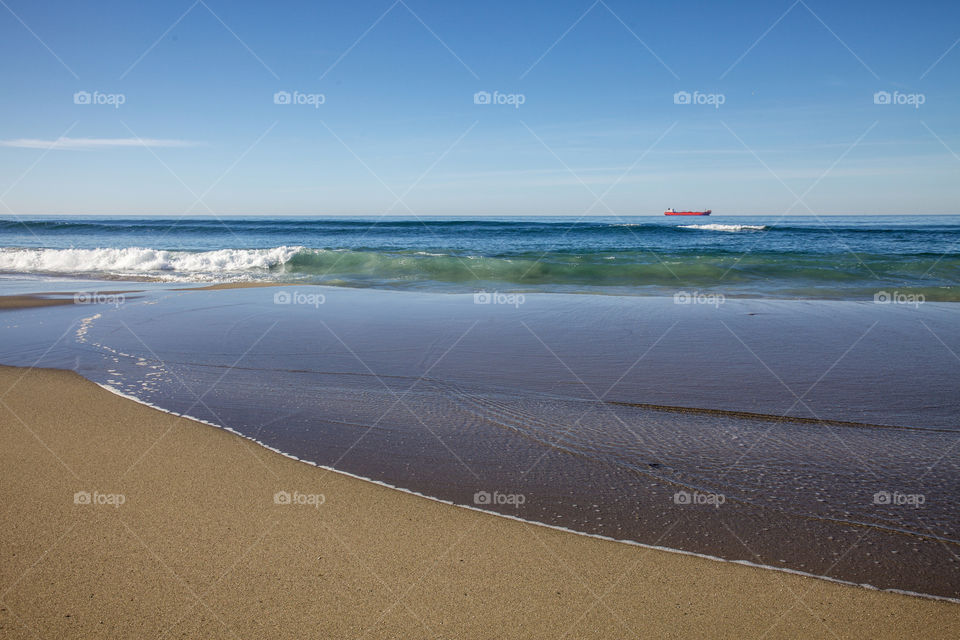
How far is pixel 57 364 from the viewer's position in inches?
256

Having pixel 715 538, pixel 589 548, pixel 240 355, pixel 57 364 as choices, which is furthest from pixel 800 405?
pixel 57 364

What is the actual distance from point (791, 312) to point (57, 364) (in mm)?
10710

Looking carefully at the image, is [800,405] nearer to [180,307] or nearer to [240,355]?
[240,355]

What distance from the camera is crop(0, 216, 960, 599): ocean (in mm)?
3191

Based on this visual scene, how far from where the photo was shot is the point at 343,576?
262 centimetres
